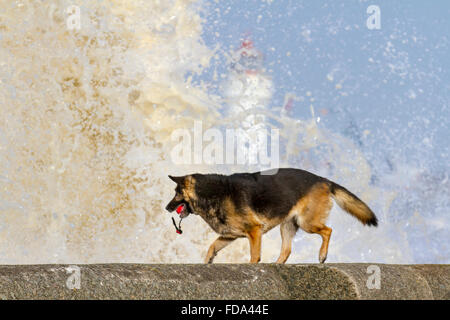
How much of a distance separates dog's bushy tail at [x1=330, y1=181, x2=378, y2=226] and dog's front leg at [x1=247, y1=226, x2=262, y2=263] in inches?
51.0

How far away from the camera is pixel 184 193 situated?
744 cm

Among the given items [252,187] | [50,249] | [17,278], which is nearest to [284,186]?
[252,187]

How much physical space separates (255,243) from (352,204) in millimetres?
1564

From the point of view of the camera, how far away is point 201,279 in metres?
5.37

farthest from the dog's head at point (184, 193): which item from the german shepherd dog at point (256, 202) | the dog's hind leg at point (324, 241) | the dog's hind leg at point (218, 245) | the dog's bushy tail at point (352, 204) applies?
the dog's bushy tail at point (352, 204)

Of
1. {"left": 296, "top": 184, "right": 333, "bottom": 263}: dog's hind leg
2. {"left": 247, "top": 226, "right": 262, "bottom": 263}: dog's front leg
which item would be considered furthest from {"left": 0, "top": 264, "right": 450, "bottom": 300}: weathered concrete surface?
{"left": 296, "top": 184, "right": 333, "bottom": 263}: dog's hind leg

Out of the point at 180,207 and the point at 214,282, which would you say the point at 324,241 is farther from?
the point at 214,282

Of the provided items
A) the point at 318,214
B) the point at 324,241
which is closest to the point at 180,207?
the point at 318,214

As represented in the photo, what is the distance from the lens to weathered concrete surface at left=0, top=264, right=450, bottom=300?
14.8 feet

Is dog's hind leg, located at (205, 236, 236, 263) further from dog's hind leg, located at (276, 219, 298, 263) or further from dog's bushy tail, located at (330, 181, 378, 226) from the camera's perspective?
dog's bushy tail, located at (330, 181, 378, 226)

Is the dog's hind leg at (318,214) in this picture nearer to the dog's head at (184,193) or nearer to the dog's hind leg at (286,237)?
the dog's hind leg at (286,237)
